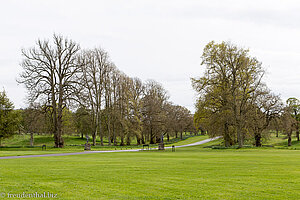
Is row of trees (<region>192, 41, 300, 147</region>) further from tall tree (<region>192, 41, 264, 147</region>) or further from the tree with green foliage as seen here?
the tree with green foliage

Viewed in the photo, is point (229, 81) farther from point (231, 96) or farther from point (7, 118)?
point (7, 118)

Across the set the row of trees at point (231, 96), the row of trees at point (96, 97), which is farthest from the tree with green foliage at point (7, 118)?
the row of trees at point (231, 96)

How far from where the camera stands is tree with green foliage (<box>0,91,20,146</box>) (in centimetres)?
5773

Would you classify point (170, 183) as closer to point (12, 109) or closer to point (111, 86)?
point (111, 86)

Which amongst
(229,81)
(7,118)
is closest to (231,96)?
(229,81)

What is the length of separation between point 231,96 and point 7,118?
43702 mm

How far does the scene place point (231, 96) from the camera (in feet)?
146

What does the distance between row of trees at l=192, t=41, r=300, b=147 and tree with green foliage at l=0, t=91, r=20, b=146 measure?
37069 millimetres

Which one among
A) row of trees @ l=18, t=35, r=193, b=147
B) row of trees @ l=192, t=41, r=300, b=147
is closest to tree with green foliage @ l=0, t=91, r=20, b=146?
row of trees @ l=18, t=35, r=193, b=147

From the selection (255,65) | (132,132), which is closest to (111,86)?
(132,132)

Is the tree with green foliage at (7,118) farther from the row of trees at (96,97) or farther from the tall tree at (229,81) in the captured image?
the tall tree at (229,81)

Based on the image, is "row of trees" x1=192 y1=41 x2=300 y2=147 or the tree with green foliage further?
the tree with green foliage

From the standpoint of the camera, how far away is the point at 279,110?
50.0 m

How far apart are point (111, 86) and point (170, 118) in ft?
84.0
